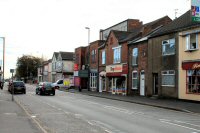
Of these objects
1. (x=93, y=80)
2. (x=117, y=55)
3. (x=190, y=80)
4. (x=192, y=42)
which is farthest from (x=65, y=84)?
(x=192, y=42)

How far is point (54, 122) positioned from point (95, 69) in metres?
41.5

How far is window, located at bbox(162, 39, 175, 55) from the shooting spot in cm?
3338

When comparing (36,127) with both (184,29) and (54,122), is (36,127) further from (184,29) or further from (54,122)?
(184,29)

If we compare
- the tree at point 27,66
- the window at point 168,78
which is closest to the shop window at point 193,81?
the window at point 168,78

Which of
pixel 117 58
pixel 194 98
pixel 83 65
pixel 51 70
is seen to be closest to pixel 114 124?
pixel 194 98

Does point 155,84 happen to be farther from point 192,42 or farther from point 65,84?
point 65,84

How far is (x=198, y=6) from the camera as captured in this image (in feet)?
77.5

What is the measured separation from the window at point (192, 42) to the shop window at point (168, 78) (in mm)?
3138

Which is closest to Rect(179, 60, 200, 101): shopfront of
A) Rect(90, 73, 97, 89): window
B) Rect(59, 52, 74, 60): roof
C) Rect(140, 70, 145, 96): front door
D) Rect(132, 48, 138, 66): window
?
Rect(140, 70, 145, 96): front door

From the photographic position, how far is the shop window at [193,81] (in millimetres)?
29594

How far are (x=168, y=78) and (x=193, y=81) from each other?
3884 millimetres

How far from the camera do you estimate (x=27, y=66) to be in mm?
137875

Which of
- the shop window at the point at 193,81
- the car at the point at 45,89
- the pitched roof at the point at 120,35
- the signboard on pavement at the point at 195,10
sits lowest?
the car at the point at 45,89

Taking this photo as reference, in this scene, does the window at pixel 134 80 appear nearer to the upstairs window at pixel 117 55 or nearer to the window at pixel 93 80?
the upstairs window at pixel 117 55
